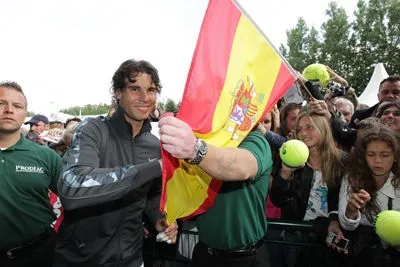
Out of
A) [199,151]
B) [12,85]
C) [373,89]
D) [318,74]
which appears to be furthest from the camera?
[373,89]

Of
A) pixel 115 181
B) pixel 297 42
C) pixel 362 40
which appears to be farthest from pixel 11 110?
pixel 297 42

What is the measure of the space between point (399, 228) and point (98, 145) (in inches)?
73.5

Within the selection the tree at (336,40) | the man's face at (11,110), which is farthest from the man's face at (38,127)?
the tree at (336,40)

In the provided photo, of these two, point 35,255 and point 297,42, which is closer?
point 35,255

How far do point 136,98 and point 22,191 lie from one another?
48.9 inches

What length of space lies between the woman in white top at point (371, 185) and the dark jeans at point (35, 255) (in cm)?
233

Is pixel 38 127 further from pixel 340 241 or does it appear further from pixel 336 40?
pixel 336 40

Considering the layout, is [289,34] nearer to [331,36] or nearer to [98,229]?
[331,36]

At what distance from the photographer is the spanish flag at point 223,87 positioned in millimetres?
1712

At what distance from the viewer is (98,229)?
7.52 ft

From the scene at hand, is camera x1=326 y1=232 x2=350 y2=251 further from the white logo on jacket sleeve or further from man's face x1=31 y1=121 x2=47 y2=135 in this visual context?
man's face x1=31 y1=121 x2=47 y2=135

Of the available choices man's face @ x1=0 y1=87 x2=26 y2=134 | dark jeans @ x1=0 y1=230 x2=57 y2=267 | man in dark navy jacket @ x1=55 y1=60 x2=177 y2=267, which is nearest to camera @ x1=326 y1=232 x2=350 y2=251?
man in dark navy jacket @ x1=55 y1=60 x2=177 y2=267

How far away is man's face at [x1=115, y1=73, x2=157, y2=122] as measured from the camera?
8.21 feet

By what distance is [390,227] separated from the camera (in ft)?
6.92
